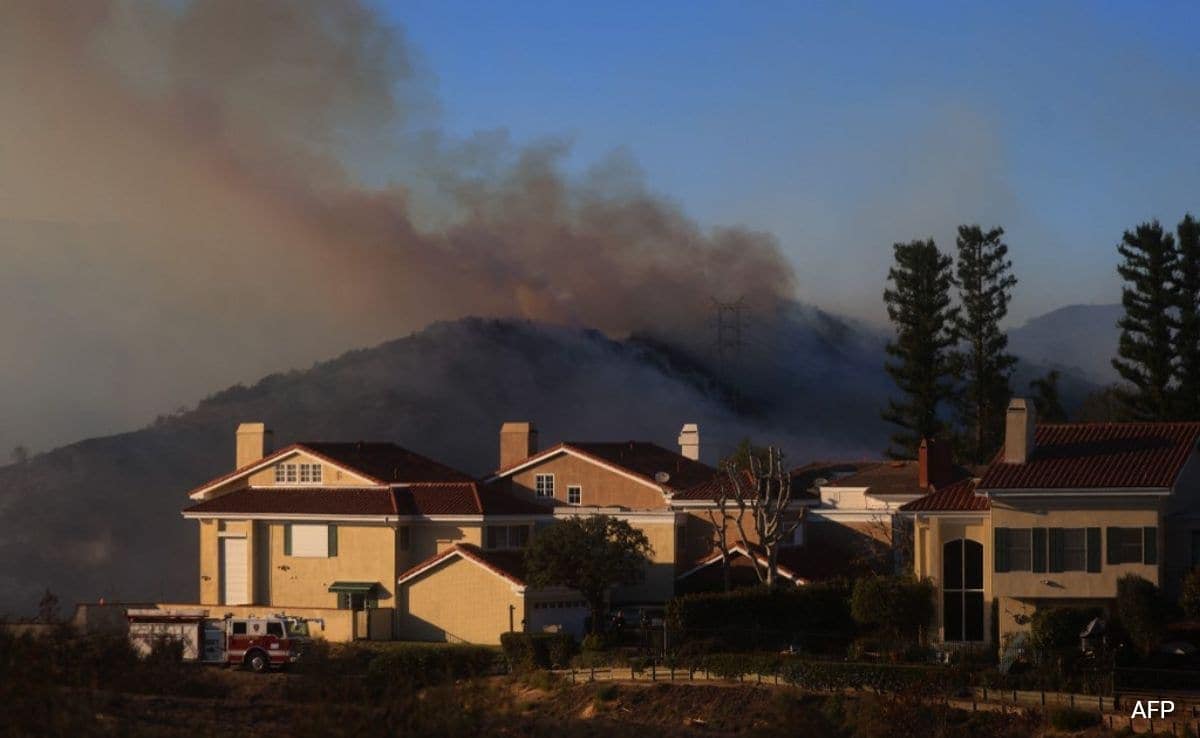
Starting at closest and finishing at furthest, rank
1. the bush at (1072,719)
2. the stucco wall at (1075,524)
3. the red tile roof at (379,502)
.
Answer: the bush at (1072,719), the stucco wall at (1075,524), the red tile roof at (379,502)

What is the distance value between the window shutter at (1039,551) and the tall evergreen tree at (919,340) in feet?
114

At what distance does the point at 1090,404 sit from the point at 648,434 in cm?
3203

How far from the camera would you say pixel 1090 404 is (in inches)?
4697

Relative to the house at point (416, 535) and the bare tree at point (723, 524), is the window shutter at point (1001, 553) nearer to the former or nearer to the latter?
the bare tree at point (723, 524)

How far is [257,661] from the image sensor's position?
5406cm

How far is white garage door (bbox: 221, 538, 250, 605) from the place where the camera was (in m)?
65.8

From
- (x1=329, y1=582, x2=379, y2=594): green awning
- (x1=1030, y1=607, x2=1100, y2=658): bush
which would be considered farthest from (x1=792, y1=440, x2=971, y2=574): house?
(x1=329, y1=582, x2=379, y2=594): green awning

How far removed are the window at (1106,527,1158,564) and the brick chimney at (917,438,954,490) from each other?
1293cm

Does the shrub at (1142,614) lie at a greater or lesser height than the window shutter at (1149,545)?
lesser

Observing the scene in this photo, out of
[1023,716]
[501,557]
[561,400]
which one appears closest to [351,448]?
[501,557]

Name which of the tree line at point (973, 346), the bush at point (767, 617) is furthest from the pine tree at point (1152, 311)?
the bush at point (767, 617)

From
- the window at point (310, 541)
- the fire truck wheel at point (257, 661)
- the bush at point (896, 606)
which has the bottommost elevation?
the fire truck wheel at point (257, 661)

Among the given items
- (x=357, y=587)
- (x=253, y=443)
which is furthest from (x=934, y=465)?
(x=253, y=443)

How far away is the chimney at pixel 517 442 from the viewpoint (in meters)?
73.1
